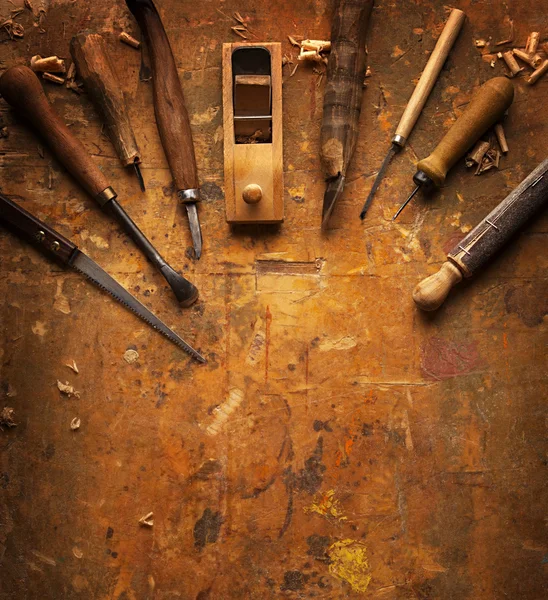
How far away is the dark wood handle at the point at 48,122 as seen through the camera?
199cm

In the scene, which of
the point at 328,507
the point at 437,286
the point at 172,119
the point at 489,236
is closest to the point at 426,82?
the point at 489,236

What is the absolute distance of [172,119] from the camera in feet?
6.63

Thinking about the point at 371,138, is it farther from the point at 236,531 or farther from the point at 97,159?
the point at 236,531

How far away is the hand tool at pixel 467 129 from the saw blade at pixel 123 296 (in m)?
0.86

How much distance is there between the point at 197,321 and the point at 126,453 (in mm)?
457

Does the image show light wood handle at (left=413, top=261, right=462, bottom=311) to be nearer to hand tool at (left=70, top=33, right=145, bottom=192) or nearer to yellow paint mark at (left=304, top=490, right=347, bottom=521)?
yellow paint mark at (left=304, top=490, right=347, bottom=521)

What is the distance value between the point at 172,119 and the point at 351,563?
145 centimetres

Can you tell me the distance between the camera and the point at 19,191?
208cm

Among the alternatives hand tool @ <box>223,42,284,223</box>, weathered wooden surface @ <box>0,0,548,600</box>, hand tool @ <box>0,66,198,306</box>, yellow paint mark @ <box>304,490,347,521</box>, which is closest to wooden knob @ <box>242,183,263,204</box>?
hand tool @ <box>223,42,284,223</box>

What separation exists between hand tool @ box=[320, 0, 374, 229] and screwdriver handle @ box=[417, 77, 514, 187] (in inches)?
9.4

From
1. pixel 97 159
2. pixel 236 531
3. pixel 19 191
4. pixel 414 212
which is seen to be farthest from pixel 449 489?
pixel 19 191

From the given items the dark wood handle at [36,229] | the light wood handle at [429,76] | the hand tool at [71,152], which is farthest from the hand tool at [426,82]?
the dark wood handle at [36,229]

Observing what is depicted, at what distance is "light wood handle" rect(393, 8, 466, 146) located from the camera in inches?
79.4

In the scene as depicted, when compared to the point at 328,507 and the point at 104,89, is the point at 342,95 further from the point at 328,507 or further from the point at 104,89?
the point at 328,507
